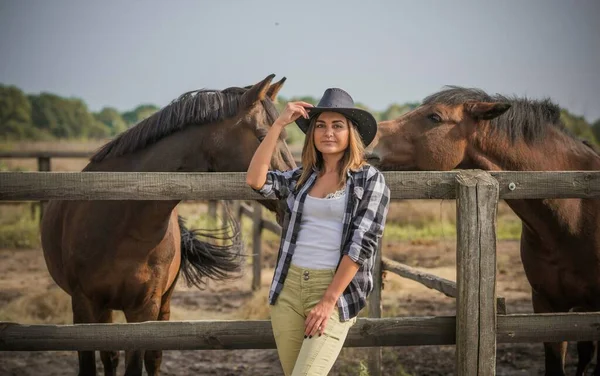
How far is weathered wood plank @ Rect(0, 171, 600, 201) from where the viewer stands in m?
2.86

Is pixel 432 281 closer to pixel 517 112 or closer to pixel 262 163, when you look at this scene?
pixel 517 112

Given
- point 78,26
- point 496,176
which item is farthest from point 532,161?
point 78,26

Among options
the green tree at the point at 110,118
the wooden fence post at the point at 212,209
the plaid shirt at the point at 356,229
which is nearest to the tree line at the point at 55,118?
the green tree at the point at 110,118

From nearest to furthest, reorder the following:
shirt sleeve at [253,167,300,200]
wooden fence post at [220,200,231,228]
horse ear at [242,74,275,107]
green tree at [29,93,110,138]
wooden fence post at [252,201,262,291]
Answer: shirt sleeve at [253,167,300,200]
horse ear at [242,74,275,107]
wooden fence post at [220,200,231,228]
wooden fence post at [252,201,262,291]
green tree at [29,93,110,138]

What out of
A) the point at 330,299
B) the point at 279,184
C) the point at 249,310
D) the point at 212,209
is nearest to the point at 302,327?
the point at 330,299

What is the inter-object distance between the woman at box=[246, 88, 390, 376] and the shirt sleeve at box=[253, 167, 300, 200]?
0.01 m

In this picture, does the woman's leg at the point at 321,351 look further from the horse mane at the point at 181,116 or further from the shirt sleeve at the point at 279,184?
the horse mane at the point at 181,116

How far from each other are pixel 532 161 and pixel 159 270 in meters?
2.69

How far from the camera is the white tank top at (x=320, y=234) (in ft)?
8.14

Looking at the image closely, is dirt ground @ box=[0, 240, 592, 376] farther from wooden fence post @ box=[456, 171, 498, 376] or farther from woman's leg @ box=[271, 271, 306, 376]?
woman's leg @ box=[271, 271, 306, 376]

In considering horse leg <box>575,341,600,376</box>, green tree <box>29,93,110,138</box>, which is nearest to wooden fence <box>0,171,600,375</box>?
horse leg <box>575,341,600,376</box>

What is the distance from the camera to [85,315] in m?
3.96

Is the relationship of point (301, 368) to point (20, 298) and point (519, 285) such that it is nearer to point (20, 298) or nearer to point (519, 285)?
point (20, 298)

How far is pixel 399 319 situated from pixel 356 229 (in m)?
0.85
